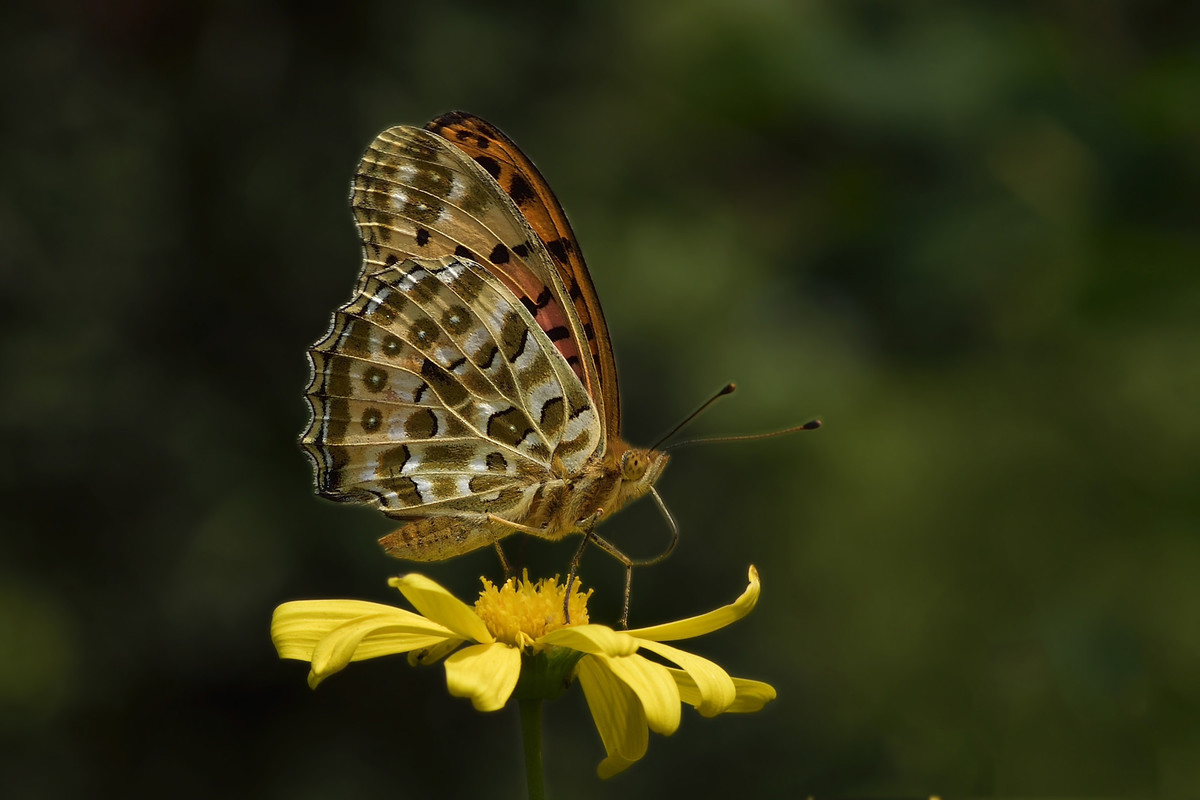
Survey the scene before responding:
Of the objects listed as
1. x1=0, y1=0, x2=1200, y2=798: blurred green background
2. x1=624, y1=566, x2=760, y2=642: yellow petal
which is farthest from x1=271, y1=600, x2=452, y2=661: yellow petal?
x1=0, y1=0, x2=1200, y2=798: blurred green background

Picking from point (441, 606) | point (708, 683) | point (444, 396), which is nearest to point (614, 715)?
point (708, 683)

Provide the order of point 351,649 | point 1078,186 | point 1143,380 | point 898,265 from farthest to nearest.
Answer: point 1143,380, point 898,265, point 1078,186, point 351,649

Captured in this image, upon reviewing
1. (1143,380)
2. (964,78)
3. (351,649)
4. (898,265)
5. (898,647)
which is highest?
(964,78)

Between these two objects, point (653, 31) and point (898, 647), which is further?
point (898, 647)

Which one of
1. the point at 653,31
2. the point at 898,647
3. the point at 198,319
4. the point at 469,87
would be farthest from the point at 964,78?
the point at 198,319

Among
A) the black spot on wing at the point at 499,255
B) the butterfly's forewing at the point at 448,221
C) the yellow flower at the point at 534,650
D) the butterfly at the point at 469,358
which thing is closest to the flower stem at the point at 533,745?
the yellow flower at the point at 534,650

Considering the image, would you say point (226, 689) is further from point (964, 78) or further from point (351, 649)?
point (964, 78)
